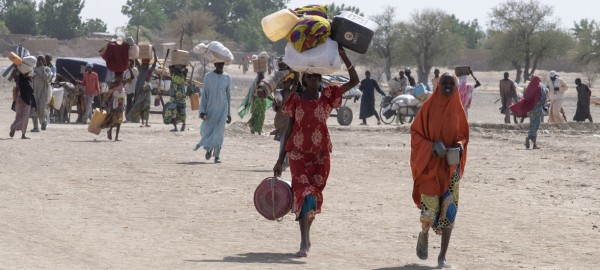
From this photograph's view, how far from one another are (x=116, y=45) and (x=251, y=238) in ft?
49.4

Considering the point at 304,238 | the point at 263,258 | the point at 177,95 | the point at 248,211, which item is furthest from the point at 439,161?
A: the point at 177,95

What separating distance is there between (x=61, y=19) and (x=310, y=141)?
315 feet

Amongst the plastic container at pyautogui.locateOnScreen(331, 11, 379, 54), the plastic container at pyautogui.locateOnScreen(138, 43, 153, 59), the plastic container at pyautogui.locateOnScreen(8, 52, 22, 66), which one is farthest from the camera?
the plastic container at pyautogui.locateOnScreen(138, 43, 153, 59)

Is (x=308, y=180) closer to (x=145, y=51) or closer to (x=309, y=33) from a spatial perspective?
(x=309, y=33)

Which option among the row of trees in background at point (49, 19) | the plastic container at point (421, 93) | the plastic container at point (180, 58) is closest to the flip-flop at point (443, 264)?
the plastic container at point (180, 58)

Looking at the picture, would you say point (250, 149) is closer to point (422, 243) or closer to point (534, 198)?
point (534, 198)

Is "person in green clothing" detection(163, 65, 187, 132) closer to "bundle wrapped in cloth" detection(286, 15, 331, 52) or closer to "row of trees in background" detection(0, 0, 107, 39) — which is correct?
"bundle wrapped in cloth" detection(286, 15, 331, 52)

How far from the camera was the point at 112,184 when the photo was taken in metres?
14.4

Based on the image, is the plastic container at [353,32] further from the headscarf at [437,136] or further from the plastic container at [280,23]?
the headscarf at [437,136]

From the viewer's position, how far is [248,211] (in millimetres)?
12164

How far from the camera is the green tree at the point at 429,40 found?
87.6 meters

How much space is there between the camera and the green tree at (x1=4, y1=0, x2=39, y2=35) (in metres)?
101

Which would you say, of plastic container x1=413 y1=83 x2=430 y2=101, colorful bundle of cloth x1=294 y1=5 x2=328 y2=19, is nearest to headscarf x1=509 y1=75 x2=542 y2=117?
plastic container x1=413 y1=83 x2=430 y2=101

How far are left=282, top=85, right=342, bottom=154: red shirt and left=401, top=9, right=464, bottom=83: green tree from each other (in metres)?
78.0
